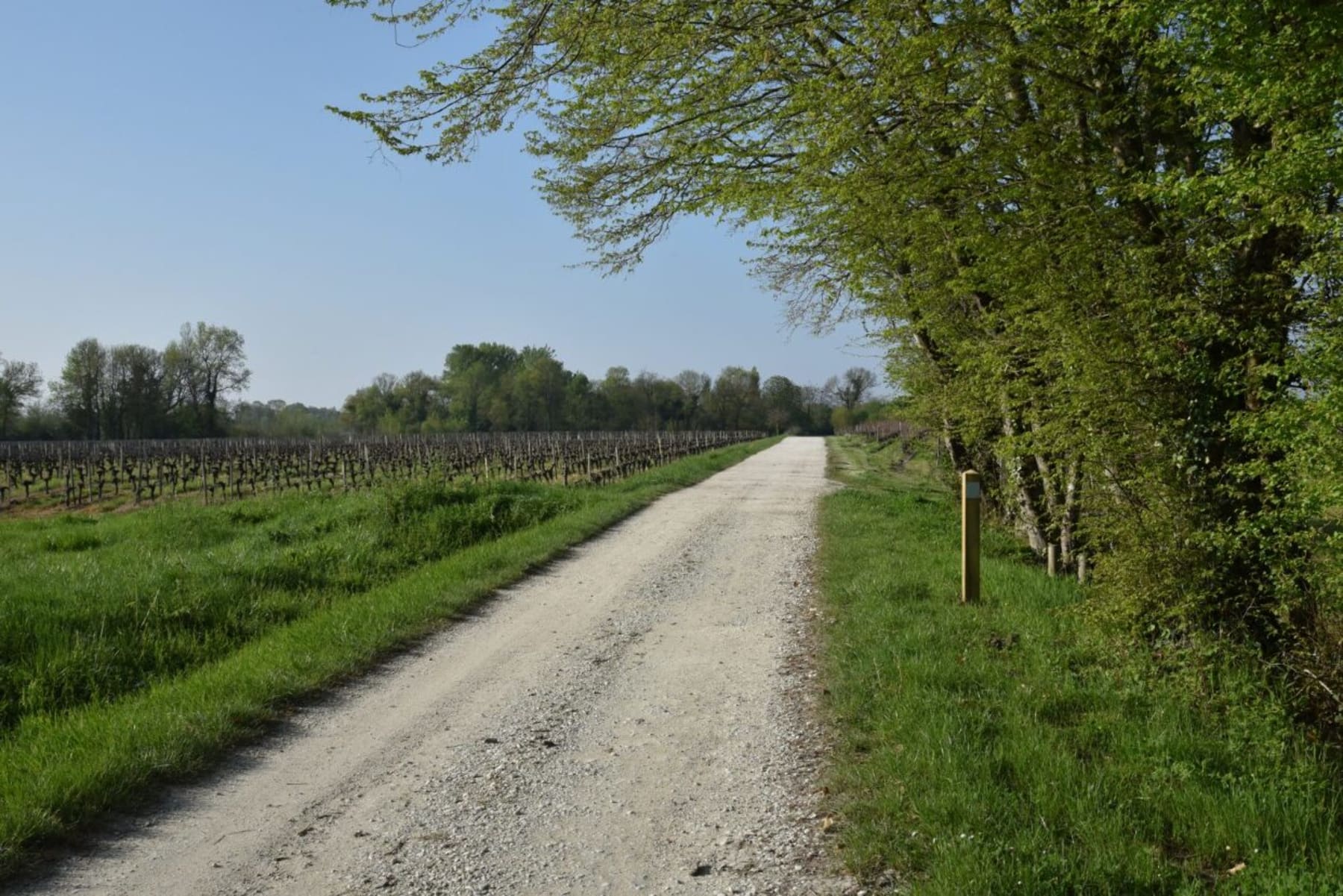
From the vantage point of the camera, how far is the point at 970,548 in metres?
7.91

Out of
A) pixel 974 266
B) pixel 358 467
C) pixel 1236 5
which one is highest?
pixel 1236 5

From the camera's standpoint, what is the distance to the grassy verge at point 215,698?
3963 mm

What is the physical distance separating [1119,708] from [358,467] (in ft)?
150

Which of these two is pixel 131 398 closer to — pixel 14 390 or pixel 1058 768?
pixel 14 390

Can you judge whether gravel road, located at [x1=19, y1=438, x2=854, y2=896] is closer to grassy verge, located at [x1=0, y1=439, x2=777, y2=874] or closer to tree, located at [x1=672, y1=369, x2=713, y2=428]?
grassy verge, located at [x1=0, y1=439, x2=777, y2=874]

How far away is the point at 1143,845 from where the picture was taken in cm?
346

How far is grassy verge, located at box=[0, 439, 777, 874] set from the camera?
396cm

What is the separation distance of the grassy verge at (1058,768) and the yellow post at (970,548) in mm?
584

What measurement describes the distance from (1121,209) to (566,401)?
3878 inches

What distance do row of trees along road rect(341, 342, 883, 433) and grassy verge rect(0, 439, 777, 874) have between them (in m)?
86.3

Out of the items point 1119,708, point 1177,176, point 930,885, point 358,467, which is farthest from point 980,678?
point 358,467

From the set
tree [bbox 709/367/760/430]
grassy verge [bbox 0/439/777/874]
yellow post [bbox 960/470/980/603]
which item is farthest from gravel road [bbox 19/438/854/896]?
tree [bbox 709/367/760/430]

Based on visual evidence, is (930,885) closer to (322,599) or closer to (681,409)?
(322,599)

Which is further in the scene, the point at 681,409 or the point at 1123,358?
the point at 681,409
